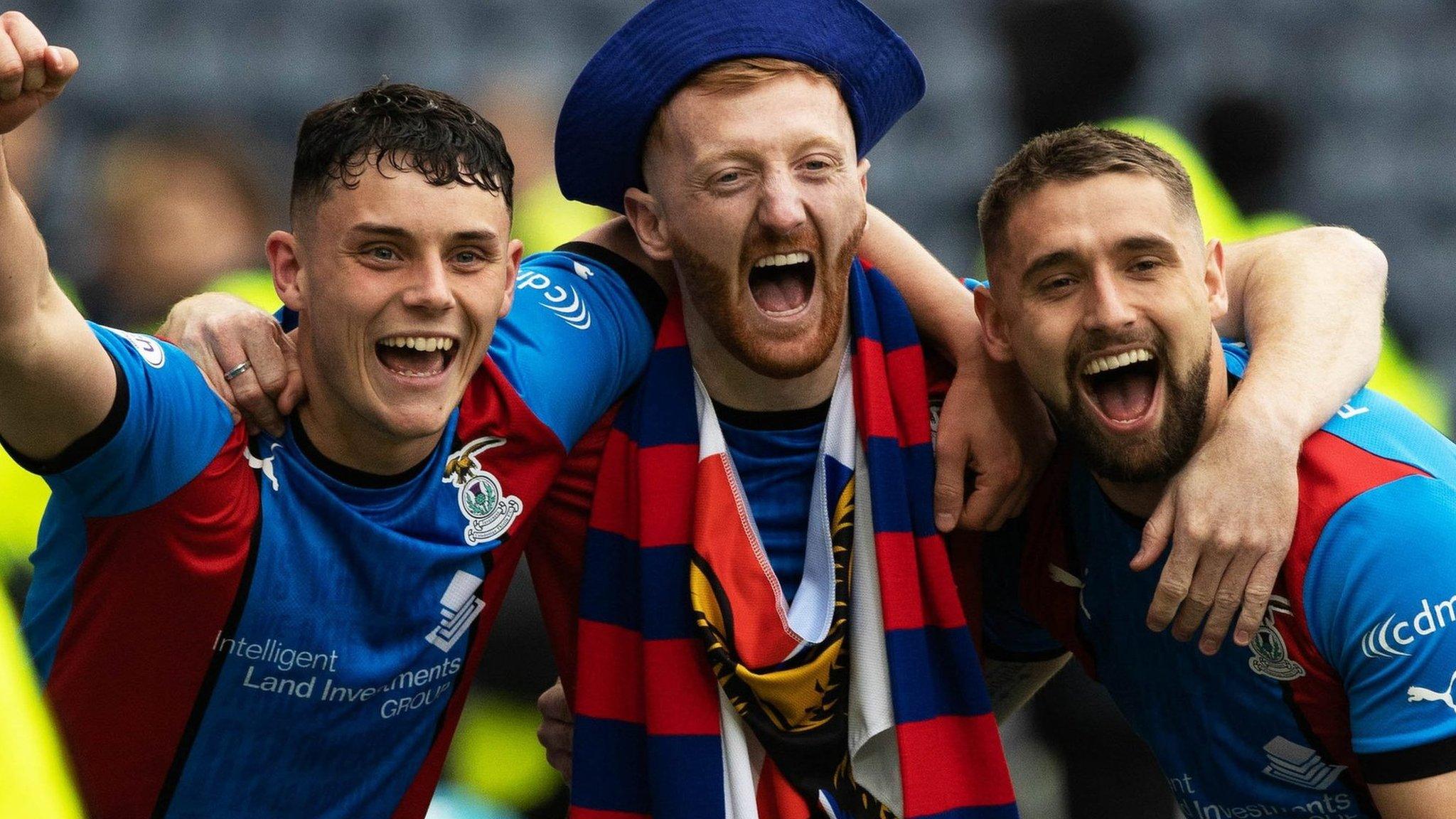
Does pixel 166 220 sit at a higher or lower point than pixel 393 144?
higher

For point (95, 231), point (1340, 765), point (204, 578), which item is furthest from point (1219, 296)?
point (95, 231)

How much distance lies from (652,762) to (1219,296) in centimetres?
110

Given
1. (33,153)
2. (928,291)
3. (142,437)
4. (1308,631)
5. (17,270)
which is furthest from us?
(33,153)

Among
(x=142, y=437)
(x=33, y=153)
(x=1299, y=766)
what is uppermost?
A: (x=33, y=153)

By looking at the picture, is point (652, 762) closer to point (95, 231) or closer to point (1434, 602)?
point (1434, 602)

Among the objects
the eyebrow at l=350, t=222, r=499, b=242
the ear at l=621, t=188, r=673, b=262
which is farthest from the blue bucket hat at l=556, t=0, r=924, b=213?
the eyebrow at l=350, t=222, r=499, b=242

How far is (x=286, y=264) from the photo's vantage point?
2246 millimetres

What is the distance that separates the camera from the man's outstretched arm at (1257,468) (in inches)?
82.5

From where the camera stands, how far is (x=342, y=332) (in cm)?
214

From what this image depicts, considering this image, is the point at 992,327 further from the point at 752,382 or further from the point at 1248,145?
the point at 1248,145

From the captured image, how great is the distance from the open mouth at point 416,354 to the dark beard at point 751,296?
43 cm

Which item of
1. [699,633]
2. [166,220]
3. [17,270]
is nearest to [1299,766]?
[699,633]

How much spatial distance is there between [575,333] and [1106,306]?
2.61 ft

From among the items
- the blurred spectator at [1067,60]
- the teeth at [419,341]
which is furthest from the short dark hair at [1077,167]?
the blurred spectator at [1067,60]
